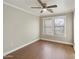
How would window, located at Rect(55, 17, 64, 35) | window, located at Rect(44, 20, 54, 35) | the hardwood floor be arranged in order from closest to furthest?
the hardwood floor < window, located at Rect(55, 17, 64, 35) < window, located at Rect(44, 20, 54, 35)

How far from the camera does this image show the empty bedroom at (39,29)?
291cm

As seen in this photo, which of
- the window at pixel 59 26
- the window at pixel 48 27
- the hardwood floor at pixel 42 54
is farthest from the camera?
the window at pixel 48 27

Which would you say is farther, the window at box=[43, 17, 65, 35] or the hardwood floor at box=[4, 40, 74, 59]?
the window at box=[43, 17, 65, 35]

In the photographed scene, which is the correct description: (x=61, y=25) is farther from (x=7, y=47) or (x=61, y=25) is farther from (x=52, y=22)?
(x=7, y=47)

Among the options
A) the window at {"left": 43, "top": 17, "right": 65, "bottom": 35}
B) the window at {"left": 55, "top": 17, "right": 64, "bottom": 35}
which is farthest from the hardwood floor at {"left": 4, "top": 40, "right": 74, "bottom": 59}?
the window at {"left": 43, "top": 17, "right": 65, "bottom": 35}

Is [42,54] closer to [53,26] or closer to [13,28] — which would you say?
[13,28]

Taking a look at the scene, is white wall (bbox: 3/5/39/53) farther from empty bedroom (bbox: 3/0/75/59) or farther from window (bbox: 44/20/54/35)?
window (bbox: 44/20/54/35)

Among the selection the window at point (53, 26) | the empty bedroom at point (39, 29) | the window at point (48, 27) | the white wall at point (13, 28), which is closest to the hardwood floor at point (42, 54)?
the empty bedroom at point (39, 29)

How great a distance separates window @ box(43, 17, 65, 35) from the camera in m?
5.37

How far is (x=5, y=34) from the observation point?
2.90 m

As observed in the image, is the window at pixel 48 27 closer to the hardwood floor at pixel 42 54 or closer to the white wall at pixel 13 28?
the hardwood floor at pixel 42 54

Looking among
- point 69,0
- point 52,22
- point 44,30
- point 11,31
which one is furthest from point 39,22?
point 69,0

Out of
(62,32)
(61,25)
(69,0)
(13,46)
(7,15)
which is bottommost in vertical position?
(13,46)

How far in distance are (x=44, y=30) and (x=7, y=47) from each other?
3.93 m
